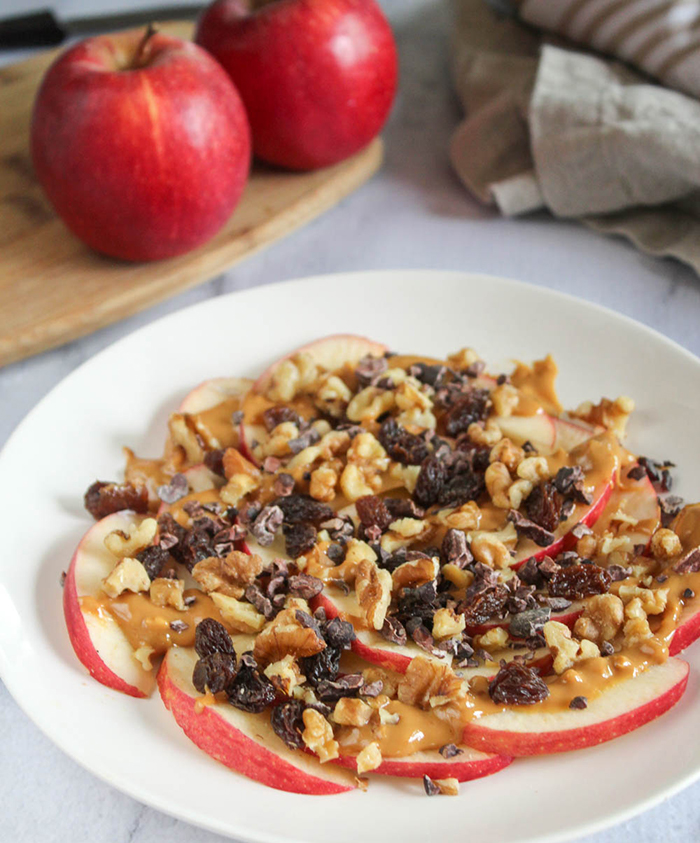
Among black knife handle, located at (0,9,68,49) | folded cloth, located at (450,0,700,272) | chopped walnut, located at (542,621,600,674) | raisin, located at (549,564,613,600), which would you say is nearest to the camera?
chopped walnut, located at (542,621,600,674)

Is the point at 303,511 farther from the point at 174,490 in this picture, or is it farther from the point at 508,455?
the point at 508,455

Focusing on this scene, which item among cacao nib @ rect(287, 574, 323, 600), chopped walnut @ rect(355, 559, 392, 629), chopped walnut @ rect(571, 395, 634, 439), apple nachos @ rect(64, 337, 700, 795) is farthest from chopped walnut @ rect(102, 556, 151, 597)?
chopped walnut @ rect(571, 395, 634, 439)

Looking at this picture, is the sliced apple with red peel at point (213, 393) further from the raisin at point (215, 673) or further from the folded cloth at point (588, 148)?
the folded cloth at point (588, 148)

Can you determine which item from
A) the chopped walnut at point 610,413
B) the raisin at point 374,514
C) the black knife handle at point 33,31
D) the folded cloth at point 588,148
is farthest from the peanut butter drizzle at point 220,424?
the black knife handle at point 33,31

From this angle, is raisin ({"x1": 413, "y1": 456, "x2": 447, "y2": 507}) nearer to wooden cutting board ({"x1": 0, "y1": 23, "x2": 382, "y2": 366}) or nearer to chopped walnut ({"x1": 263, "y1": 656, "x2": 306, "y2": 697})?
chopped walnut ({"x1": 263, "y1": 656, "x2": 306, "y2": 697})

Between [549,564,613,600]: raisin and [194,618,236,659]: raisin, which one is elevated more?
[194,618,236,659]: raisin

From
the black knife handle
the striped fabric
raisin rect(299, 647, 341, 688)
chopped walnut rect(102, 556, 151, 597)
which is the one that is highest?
the black knife handle

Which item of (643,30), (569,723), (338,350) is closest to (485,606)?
(569,723)
